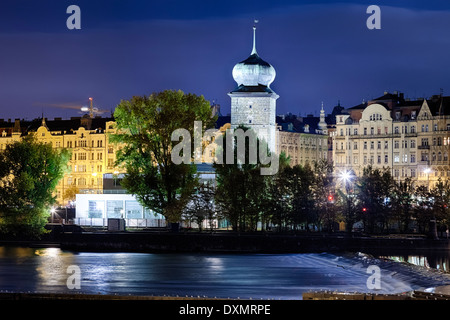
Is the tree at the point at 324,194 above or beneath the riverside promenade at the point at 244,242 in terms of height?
above

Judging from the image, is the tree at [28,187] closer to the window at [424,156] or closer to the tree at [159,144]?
the tree at [159,144]

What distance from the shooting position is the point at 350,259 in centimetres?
7269

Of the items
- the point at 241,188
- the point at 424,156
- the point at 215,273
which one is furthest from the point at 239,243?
the point at 424,156

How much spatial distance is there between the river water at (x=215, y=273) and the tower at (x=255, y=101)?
2984 cm

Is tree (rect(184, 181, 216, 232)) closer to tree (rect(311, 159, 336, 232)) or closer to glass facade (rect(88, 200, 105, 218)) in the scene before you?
tree (rect(311, 159, 336, 232))

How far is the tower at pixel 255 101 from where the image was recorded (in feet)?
355

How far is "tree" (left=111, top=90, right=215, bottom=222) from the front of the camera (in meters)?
86.6

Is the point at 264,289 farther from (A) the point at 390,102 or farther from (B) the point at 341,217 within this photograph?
(A) the point at 390,102

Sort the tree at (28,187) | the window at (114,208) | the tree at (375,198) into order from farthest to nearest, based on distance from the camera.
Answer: the window at (114,208) → the tree at (28,187) → the tree at (375,198)

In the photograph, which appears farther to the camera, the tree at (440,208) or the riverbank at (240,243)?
the tree at (440,208)

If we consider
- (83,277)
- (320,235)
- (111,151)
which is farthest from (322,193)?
(111,151)


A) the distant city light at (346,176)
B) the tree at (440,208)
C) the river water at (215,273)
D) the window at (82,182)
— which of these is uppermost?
the window at (82,182)

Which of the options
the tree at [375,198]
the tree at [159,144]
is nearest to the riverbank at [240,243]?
the tree at [159,144]

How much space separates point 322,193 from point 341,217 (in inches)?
100
